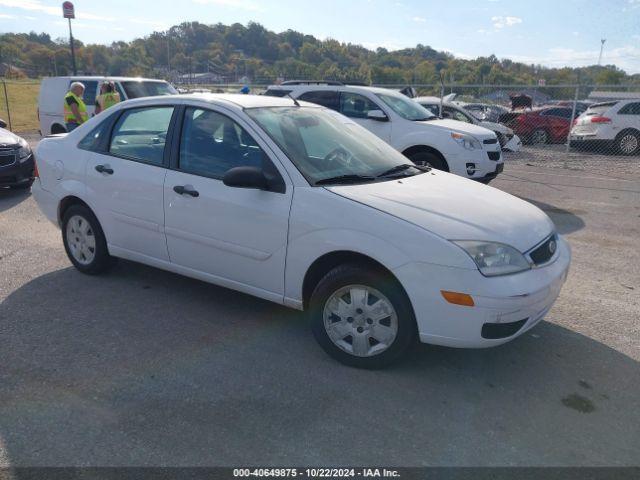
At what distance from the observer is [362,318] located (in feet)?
11.4

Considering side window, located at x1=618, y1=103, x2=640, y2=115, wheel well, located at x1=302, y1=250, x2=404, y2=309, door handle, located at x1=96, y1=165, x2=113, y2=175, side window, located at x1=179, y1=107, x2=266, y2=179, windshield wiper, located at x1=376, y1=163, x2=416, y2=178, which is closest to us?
wheel well, located at x1=302, y1=250, x2=404, y2=309

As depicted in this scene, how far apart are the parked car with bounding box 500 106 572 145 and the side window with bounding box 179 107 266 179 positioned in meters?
16.3

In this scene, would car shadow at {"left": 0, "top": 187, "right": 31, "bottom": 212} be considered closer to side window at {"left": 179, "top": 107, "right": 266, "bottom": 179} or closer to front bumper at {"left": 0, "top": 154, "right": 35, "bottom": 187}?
front bumper at {"left": 0, "top": 154, "right": 35, "bottom": 187}

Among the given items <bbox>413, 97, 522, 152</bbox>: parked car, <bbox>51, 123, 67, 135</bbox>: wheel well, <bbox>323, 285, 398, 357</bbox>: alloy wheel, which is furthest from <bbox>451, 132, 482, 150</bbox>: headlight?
<bbox>51, 123, 67, 135</bbox>: wheel well

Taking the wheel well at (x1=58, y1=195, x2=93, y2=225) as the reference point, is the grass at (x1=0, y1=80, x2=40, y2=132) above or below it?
below

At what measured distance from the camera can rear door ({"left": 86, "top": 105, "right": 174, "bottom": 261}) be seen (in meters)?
4.38

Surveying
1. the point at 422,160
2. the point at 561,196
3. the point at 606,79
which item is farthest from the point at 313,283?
the point at 606,79

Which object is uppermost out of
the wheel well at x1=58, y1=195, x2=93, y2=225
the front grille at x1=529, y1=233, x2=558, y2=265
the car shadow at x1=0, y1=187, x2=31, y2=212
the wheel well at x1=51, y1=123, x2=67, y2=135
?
the front grille at x1=529, y1=233, x2=558, y2=265

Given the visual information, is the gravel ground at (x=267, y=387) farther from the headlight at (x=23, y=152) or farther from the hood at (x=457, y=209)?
the headlight at (x=23, y=152)

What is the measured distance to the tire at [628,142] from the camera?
15.0 m

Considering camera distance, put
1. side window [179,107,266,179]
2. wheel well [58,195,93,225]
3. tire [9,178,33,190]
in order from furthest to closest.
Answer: tire [9,178,33,190] → wheel well [58,195,93,225] → side window [179,107,266,179]

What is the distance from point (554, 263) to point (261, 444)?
2.15 m

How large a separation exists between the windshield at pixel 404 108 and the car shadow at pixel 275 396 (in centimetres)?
598

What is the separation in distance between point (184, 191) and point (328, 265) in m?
1.28
